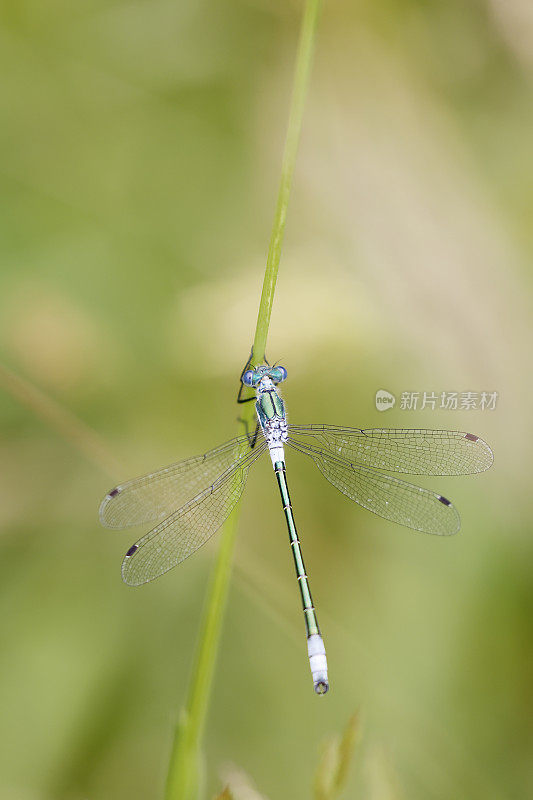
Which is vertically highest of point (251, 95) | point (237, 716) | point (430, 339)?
point (251, 95)

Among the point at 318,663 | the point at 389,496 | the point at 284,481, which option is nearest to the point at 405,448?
the point at 389,496

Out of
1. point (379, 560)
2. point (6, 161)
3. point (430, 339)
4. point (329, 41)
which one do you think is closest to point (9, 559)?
point (379, 560)

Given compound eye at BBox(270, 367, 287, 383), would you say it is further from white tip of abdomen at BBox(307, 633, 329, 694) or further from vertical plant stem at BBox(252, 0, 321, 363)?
vertical plant stem at BBox(252, 0, 321, 363)

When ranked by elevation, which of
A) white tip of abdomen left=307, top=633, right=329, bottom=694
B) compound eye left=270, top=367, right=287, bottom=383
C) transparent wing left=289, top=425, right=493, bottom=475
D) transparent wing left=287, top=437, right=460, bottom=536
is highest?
compound eye left=270, top=367, right=287, bottom=383

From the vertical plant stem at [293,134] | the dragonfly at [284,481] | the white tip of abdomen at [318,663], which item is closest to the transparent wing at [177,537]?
the dragonfly at [284,481]

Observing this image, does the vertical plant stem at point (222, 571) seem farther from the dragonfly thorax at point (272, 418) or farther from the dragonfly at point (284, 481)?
the dragonfly thorax at point (272, 418)

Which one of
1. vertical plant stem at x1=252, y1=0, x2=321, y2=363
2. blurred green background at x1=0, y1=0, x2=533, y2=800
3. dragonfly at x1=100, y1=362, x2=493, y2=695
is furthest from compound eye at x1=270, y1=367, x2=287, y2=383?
vertical plant stem at x1=252, y1=0, x2=321, y2=363

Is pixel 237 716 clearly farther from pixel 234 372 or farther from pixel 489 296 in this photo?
pixel 489 296
